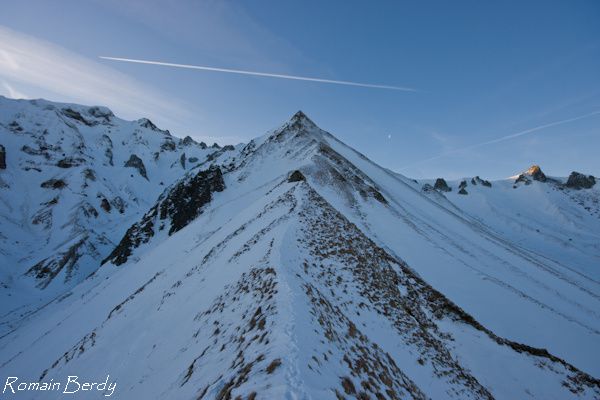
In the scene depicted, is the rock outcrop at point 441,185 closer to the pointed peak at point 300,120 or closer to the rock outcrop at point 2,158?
the pointed peak at point 300,120

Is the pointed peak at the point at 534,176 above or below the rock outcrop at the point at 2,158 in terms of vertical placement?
above

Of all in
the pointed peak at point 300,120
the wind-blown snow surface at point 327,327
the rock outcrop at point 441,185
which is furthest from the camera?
the rock outcrop at point 441,185

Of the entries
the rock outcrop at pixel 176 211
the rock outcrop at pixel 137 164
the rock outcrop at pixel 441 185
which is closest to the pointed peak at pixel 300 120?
the rock outcrop at pixel 176 211

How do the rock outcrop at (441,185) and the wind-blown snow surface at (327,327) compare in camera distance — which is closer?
the wind-blown snow surface at (327,327)

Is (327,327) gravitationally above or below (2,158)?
above

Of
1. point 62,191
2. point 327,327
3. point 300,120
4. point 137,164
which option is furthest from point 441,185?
point 62,191

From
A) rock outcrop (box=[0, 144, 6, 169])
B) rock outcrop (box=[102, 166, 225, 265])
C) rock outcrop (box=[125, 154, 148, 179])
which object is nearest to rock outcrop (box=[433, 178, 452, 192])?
rock outcrop (box=[102, 166, 225, 265])

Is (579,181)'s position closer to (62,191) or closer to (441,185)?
(441,185)

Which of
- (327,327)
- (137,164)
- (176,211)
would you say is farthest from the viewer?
(137,164)

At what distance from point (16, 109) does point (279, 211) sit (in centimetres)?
13714

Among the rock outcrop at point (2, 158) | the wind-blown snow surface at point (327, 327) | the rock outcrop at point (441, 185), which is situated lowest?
the rock outcrop at point (2, 158)

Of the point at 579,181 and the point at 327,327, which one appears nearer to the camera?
the point at 327,327

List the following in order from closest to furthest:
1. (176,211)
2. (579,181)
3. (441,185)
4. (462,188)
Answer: (176,211) < (579,181) < (462,188) < (441,185)

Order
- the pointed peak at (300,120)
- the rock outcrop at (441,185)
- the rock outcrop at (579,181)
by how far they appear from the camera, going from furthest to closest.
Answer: the rock outcrop at (441,185) < the rock outcrop at (579,181) < the pointed peak at (300,120)
